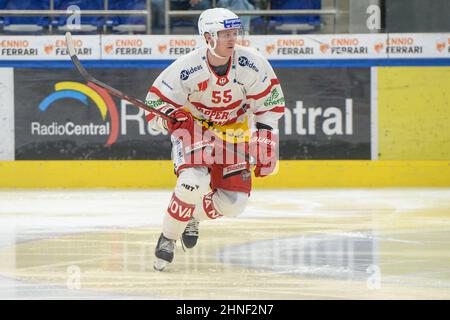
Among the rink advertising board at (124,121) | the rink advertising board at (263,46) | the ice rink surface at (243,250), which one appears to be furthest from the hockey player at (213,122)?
the rink advertising board at (263,46)

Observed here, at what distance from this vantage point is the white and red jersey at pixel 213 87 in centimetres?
670

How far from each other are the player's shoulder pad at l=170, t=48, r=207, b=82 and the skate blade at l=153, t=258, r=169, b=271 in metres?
1.09

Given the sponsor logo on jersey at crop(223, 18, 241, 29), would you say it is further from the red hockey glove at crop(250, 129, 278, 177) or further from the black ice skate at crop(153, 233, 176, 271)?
the black ice skate at crop(153, 233, 176, 271)

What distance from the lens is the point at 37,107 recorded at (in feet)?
41.9

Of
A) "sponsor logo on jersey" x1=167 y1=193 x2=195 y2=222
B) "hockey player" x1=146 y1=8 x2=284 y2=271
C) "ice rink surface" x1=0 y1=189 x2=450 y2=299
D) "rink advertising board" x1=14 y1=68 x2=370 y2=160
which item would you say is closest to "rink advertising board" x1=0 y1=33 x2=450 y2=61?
"rink advertising board" x1=14 y1=68 x2=370 y2=160

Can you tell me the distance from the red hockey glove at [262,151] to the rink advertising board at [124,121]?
19.0 ft

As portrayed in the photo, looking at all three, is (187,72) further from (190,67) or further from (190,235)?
(190,235)

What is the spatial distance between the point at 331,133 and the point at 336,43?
1029 millimetres

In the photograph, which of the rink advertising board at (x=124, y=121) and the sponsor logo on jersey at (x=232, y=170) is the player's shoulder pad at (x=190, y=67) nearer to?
the sponsor logo on jersey at (x=232, y=170)

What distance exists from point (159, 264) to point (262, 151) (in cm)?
98

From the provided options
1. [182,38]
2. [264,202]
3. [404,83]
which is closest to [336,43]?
[404,83]

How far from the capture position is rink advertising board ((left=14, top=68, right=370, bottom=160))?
1273 centimetres
